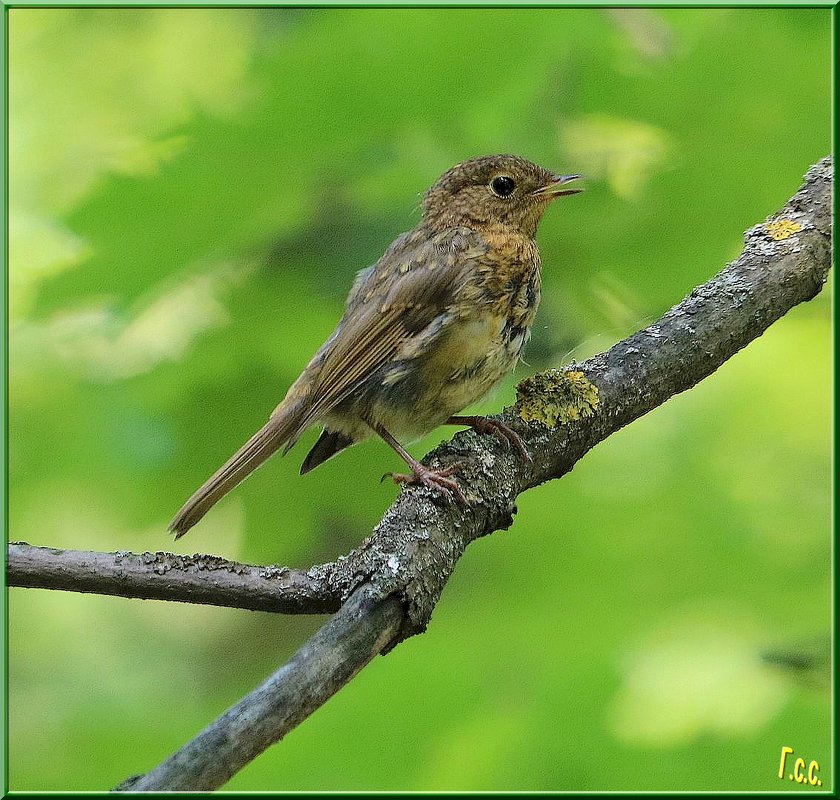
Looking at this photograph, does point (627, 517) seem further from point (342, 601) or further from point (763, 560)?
point (342, 601)

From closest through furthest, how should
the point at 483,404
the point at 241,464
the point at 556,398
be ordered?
the point at 241,464, the point at 556,398, the point at 483,404

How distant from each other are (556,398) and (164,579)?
154 cm

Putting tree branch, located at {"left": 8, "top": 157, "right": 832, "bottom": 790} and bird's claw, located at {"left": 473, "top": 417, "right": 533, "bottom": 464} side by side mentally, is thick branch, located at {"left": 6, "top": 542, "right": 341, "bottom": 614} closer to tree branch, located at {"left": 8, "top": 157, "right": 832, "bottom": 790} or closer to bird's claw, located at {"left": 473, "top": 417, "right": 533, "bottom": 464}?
tree branch, located at {"left": 8, "top": 157, "right": 832, "bottom": 790}

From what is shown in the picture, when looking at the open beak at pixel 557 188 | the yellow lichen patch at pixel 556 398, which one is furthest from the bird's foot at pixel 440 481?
the open beak at pixel 557 188

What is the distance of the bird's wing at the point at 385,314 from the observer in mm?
3570

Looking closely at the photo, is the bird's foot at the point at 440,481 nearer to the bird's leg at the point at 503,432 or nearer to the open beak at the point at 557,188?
the bird's leg at the point at 503,432

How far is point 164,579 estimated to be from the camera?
8.31 ft

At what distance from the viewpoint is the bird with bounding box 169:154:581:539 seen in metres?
3.54

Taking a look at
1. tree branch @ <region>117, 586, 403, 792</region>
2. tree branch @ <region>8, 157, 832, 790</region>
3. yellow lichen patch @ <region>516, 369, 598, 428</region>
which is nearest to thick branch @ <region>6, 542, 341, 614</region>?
tree branch @ <region>8, 157, 832, 790</region>

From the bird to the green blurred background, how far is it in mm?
162

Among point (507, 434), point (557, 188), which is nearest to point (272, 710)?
point (507, 434)

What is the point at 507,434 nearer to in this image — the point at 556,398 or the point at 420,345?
the point at 556,398

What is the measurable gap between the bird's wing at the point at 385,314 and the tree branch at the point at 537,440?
18.7 inches

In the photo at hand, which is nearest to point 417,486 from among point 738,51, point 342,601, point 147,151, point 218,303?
point 342,601
